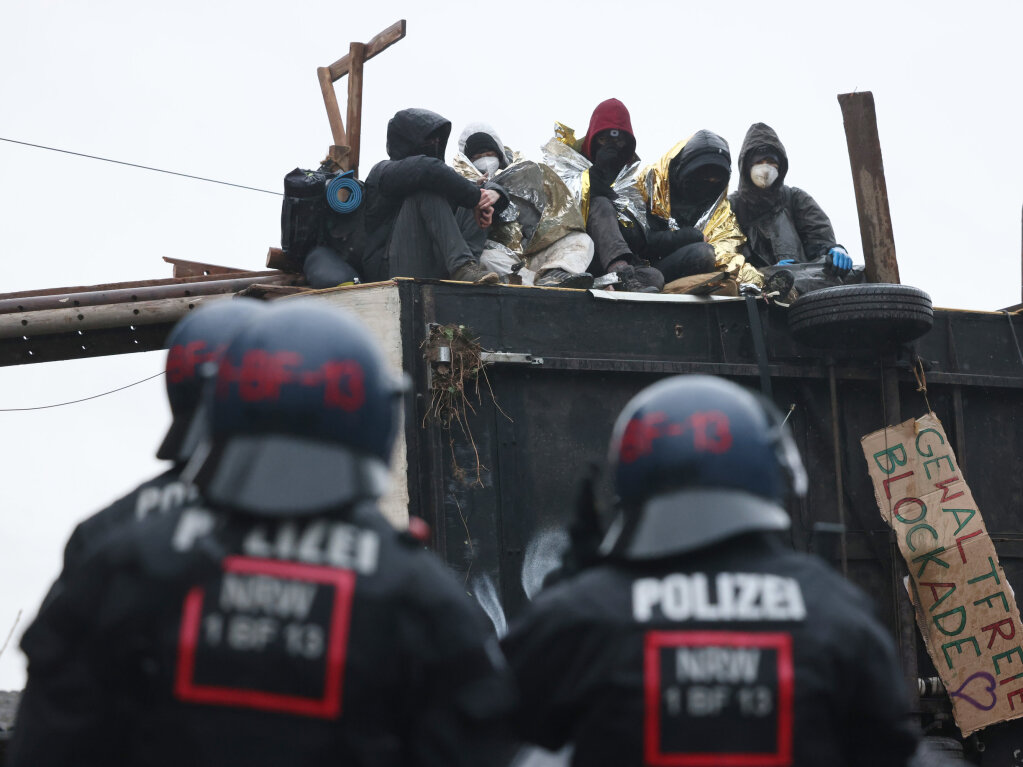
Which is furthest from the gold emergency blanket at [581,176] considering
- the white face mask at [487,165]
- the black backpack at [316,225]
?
the black backpack at [316,225]

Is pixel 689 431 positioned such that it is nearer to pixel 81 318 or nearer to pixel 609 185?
pixel 609 185

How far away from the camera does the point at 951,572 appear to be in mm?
7812

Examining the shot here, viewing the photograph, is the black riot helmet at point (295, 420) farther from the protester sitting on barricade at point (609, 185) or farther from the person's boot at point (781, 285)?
the person's boot at point (781, 285)

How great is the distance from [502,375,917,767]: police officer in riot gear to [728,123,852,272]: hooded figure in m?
6.62

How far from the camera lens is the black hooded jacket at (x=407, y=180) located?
780 cm

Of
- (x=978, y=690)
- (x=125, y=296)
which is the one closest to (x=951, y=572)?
(x=978, y=690)

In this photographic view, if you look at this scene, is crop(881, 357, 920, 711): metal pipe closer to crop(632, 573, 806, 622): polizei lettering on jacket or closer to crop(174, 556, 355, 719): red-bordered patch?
crop(632, 573, 806, 622): polizei lettering on jacket

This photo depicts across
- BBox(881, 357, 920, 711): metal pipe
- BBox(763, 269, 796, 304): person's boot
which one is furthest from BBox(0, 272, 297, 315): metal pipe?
BBox(881, 357, 920, 711): metal pipe

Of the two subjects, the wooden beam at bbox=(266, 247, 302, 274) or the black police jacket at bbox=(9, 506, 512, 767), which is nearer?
the black police jacket at bbox=(9, 506, 512, 767)

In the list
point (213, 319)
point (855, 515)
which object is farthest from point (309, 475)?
point (855, 515)

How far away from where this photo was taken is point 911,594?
7.79 meters

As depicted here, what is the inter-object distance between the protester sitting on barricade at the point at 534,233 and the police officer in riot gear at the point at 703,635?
5.24 meters

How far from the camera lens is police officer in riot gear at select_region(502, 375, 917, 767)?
8.04ft

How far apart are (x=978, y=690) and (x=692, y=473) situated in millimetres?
5837
